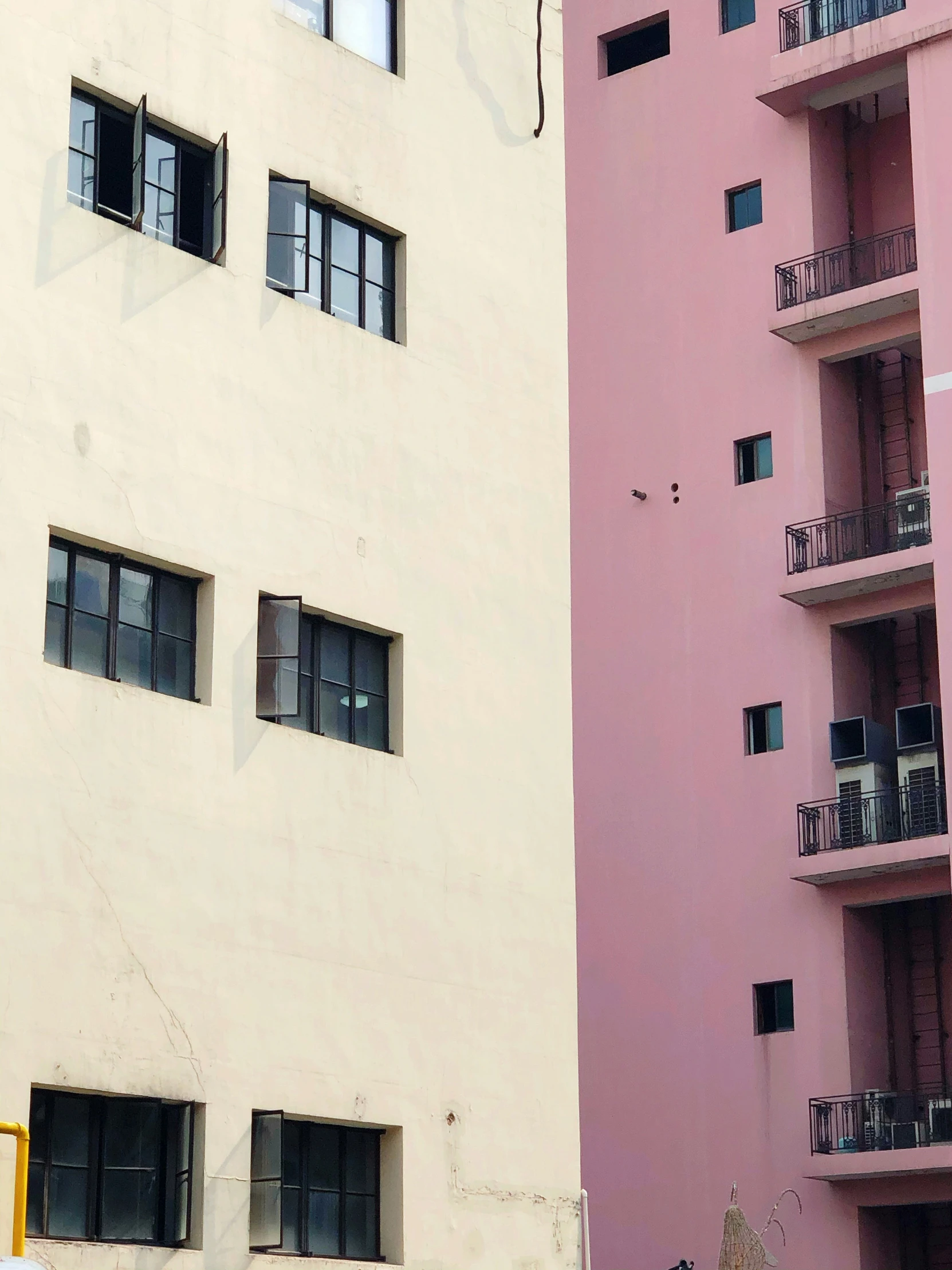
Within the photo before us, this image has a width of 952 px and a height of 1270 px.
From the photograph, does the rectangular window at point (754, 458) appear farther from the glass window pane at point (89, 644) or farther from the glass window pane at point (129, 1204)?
the glass window pane at point (129, 1204)

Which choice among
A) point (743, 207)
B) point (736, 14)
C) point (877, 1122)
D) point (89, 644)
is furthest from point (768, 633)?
point (89, 644)

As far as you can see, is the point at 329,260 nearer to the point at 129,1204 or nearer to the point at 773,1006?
the point at 129,1204

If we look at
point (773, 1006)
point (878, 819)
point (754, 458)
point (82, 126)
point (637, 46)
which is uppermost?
point (637, 46)

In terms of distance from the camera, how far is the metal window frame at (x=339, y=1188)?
1622 cm

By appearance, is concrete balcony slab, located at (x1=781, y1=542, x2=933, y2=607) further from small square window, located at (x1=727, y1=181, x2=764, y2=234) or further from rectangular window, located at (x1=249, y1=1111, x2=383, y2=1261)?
rectangular window, located at (x1=249, y1=1111, x2=383, y2=1261)

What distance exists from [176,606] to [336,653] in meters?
1.75

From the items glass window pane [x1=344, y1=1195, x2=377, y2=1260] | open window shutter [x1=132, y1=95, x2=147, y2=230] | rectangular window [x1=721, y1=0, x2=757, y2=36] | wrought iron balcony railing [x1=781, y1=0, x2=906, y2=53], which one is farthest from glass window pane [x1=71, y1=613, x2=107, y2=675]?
rectangular window [x1=721, y1=0, x2=757, y2=36]

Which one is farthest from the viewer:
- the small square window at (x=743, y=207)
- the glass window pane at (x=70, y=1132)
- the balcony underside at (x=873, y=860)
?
the small square window at (x=743, y=207)

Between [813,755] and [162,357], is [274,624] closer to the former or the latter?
[162,357]

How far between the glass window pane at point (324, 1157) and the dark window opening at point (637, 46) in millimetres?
23824

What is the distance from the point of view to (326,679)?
17.6m

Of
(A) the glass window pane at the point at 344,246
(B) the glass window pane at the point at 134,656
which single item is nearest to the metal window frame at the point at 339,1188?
(B) the glass window pane at the point at 134,656

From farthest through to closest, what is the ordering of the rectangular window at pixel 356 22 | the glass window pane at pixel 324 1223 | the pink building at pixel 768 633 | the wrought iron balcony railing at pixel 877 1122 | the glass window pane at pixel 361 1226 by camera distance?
the pink building at pixel 768 633, the wrought iron balcony railing at pixel 877 1122, the rectangular window at pixel 356 22, the glass window pane at pixel 361 1226, the glass window pane at pixel 324 1223

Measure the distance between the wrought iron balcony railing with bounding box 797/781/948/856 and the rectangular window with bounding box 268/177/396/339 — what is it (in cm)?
1345
